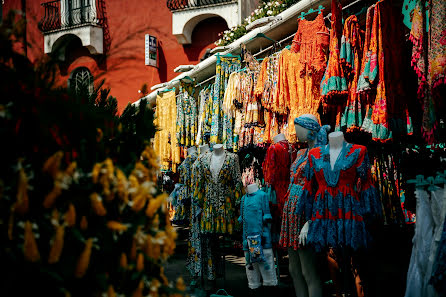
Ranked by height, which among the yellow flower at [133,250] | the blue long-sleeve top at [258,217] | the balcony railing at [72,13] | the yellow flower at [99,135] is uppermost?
the balcony railing at [72,13]

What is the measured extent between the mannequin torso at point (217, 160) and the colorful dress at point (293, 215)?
1.81 m

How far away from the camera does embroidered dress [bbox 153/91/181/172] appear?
30.1ft

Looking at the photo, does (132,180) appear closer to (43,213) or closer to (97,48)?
(43,213)

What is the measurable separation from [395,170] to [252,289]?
2070 millimetres

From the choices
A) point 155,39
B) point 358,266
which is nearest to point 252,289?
point 358,266

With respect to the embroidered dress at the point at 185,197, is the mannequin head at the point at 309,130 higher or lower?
higher

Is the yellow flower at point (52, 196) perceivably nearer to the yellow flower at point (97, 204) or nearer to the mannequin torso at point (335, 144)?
the yellow flower at point (97, 204)

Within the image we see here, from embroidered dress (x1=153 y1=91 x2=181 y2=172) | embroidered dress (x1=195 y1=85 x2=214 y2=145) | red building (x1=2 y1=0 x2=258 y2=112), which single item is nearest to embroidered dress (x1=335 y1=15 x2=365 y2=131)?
embroidered dress (x1=195 y1=85 x2=214 y2=145)

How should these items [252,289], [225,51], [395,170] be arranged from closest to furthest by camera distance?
[395,170], [252,289], [225,51]

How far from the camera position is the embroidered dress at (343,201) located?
381 cm

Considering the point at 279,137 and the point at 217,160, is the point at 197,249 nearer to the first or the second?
the point at 217,160

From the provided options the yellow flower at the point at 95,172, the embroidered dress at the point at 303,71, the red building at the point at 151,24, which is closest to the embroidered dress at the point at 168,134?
the embroidered dress at the point at 303,71

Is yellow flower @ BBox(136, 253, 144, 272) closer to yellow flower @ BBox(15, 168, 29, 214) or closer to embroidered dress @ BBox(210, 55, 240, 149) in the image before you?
yellow flower @ BBox(15, 168, 29, 214)

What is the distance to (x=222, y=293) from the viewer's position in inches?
234
